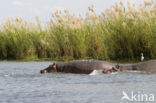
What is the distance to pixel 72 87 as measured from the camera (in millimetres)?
9008

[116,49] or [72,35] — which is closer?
[116,49]

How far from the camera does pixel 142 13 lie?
18.2m

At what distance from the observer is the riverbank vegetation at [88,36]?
Result: 56.3 ft

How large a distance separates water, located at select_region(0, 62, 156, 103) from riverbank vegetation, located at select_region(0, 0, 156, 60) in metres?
5.92

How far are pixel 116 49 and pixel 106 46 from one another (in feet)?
1.86

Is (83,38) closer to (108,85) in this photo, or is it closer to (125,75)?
(125,75)

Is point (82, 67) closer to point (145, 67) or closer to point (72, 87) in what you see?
point (145, 67)

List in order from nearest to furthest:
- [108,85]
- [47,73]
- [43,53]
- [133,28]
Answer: [108,85] < [47,73] < [133,28] < [43,53]

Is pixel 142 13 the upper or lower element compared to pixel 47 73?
upper

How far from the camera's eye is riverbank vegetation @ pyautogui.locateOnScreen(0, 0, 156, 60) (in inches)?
676

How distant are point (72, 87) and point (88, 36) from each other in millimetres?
9848

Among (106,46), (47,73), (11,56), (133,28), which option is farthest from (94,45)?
(47,73)

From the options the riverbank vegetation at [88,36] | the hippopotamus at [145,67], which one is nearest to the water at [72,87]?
the hippopotamus at [145,67]

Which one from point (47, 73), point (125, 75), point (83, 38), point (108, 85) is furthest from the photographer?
point (83, 38)
